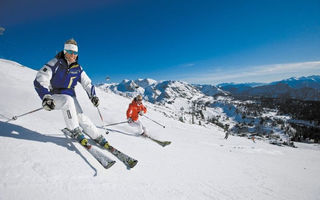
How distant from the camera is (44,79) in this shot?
360 centimetres

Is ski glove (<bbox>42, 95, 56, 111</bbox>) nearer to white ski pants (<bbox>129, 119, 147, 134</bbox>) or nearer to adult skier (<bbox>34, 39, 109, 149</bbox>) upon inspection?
adult skier (<bbox>34, 39, 109, 149</bbox>)

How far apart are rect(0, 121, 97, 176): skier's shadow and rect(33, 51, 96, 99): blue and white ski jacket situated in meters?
1.04

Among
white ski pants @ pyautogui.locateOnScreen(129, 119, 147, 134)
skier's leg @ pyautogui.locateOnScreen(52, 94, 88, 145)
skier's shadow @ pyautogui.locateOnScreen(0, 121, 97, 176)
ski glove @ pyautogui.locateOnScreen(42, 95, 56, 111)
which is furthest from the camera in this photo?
white ski pants @ pyautogui.locateOnScreen(129, 119, 147, 134)

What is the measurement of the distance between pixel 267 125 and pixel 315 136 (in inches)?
1856

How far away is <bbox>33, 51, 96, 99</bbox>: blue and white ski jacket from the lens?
11.6ft

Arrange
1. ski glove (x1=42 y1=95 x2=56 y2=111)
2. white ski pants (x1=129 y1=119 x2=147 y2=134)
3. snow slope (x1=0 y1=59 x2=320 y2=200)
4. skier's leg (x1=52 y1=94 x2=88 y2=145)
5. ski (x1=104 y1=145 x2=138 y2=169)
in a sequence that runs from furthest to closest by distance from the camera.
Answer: white ski pants (x1=129 y1=119 x2=147 y2=134), skier's leg (x1=52 y1=94 x2=88 y2=145), ski (x1=104 y1=145 x2=138 y2=169), ski glove (x1=42 y1=95 x2=56 y2=111), snow slope (x1=0 y1=59 x2=320 y2=200)

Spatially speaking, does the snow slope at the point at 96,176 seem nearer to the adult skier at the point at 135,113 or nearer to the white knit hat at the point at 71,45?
the white knit hat at the point at 71,45

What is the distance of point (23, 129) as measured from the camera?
4.05 meters

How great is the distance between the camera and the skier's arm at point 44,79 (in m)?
3.51

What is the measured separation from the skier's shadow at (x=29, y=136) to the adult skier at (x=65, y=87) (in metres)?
0.31

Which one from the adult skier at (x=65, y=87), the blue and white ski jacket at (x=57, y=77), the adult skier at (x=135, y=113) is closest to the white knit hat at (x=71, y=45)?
the adult skier at (x=65, y=87)

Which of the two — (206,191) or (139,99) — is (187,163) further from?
(139,99)

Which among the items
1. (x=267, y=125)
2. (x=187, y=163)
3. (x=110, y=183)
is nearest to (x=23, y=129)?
(x=110, y=183)

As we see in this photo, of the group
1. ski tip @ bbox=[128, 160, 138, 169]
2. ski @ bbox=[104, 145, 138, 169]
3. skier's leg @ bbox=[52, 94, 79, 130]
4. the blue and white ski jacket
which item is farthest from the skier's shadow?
the blue and white ski jacket
